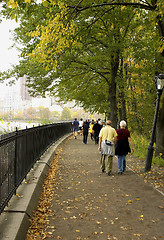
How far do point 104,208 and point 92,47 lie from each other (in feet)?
49.8

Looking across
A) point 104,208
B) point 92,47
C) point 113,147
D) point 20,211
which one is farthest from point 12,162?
point 92,47

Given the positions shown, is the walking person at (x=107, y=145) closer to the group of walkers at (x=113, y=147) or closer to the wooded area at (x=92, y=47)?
the group of walkers at (x=113, y=147)

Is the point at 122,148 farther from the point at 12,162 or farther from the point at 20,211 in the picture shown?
the point at 20,211

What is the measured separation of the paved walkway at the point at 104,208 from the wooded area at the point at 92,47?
12.9 feet

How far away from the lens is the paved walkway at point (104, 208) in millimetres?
5055

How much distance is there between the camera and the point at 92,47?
65.7 ft

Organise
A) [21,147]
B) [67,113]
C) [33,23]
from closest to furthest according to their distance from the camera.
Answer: [21,147], [33,23], [67,113]

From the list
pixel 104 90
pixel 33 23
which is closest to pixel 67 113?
pixel 104 90

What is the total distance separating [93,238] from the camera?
4.81 m

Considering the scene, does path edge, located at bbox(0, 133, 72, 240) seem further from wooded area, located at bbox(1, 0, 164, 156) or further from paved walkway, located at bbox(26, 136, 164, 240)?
wooded area, located at bbox(1, 0, 164, 156)

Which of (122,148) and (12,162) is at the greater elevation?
(12,162)

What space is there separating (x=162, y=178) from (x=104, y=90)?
18.6m

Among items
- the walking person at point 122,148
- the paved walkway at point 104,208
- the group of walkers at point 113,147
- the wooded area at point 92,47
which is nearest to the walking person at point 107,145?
the group of walkers at point 113,147

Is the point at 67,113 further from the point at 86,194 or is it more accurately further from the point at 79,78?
the point at 86,194
